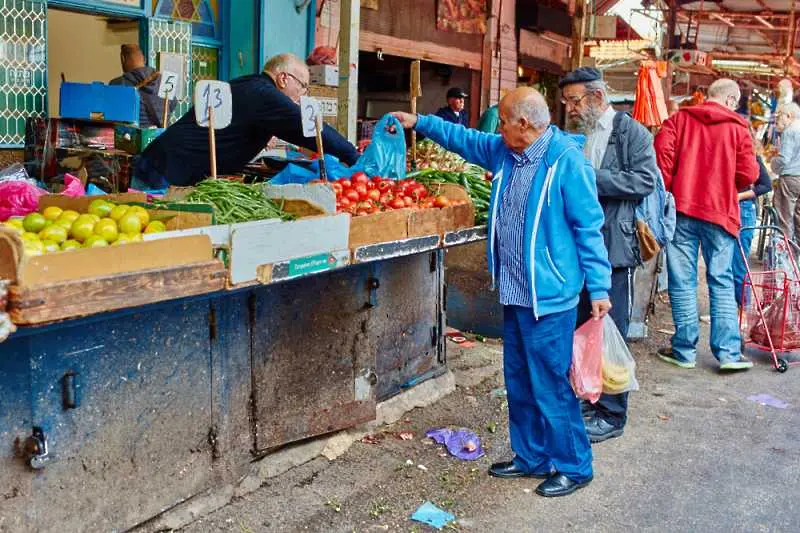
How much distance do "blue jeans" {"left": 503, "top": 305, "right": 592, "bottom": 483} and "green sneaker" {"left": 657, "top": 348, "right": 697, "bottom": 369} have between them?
2987 mm

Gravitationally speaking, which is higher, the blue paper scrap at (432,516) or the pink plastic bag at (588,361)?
the pink plastic bag at (588,361)

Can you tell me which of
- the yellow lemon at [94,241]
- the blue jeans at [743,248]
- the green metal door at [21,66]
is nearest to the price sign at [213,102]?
the yellow lemon at [94,241]

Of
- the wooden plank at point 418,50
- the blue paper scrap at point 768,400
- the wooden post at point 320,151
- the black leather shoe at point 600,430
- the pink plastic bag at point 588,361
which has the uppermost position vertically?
the wooden plank at point 418,50

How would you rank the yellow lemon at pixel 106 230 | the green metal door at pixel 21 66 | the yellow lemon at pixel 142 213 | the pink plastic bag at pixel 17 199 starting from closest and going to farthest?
the yellow lemon at pixel 106 230
the yellow lemon at pixel 142 213
the pink plastic bag at pixel 17 199
the green metal door at pixel 21 66

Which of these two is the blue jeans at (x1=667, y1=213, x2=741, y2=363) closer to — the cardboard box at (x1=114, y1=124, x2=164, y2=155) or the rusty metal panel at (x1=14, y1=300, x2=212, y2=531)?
the cardboard box at (x1=114, y1=124, x2=164, y2=155)

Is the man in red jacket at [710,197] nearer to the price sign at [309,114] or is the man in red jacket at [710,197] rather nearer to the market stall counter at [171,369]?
the market stall counter at [171,369]

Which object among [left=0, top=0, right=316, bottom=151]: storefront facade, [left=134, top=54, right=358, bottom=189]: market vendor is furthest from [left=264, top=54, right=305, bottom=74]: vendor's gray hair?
[left=0, top=0, right=316, bottom=151]: storefront facade

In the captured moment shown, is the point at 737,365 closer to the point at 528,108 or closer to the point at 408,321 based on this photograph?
the point at 408,321

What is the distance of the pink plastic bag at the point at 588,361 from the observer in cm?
447

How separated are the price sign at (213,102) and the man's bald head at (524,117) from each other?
1.58m

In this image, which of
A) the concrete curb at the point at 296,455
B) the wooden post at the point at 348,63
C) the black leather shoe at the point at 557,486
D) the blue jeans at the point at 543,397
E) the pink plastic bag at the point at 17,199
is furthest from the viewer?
the wooden post at the point at 348,63

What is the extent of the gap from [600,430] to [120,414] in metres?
3.16

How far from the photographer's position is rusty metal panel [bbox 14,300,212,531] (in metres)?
3.32

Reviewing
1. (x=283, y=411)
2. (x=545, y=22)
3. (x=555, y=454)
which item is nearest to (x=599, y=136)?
(x=555, y=454)
